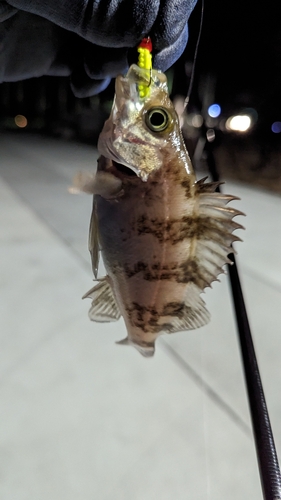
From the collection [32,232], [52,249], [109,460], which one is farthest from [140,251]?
[32,232]

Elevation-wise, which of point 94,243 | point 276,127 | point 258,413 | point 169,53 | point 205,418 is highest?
point 169,53

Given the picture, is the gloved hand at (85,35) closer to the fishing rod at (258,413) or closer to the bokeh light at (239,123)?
the fishing rod at (258,413)

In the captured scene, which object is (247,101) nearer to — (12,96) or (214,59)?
(214,59)

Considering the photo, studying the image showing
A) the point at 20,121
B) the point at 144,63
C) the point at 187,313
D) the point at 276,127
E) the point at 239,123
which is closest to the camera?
the point at 144,63

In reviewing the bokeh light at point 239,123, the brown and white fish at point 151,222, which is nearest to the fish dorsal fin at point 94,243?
the brown and white fish at point 151,222

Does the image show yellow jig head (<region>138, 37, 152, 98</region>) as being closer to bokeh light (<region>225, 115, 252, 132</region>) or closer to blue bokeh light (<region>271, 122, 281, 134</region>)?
blue bokeh light (<region>271, 122, 281, 134</region>)

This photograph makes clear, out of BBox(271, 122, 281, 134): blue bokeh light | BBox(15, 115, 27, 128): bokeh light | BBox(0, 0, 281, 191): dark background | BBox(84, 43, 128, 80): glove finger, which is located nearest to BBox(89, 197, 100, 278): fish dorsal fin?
BBox(84, 43, 128, 80): glove finger

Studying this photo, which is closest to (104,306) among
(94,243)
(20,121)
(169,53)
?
(94,243)

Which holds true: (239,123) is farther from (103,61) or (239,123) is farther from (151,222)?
(151,222)
